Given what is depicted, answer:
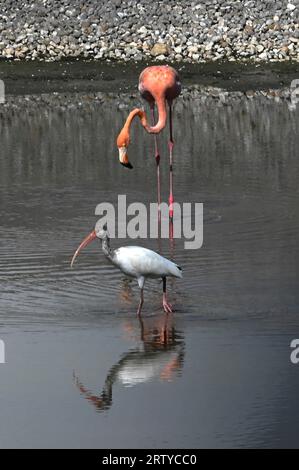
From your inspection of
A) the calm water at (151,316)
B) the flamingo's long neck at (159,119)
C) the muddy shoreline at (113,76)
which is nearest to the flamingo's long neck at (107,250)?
the calm water at (151,316)

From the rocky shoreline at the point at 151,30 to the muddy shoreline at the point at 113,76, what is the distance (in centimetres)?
69

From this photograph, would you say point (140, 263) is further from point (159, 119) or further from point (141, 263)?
point (159, 119)

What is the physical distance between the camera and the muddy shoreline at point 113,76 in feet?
115

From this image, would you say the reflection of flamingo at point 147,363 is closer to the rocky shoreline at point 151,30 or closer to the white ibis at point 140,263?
the white ibis at point 140,263

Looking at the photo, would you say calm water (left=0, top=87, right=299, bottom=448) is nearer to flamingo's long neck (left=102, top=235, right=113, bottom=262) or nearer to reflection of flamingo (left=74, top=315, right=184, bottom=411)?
reflection of flamingo (left=74, top=315, right=184, bottom=411)

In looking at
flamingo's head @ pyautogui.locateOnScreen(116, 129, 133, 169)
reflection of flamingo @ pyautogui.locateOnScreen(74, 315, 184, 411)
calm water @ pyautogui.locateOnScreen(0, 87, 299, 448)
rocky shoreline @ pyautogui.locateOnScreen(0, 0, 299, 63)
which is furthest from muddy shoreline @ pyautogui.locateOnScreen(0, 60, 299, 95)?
reflection of flamingo @ pyautogui.locateOnScreen(74, 315, 184, 411)

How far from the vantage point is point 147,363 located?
12.3 m

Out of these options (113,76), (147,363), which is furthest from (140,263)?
(113,76)

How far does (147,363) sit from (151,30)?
27.7m

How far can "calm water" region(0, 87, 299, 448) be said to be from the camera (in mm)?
10836

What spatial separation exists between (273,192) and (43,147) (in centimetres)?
708

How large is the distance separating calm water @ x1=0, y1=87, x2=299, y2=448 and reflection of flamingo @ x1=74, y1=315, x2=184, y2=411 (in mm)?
18
